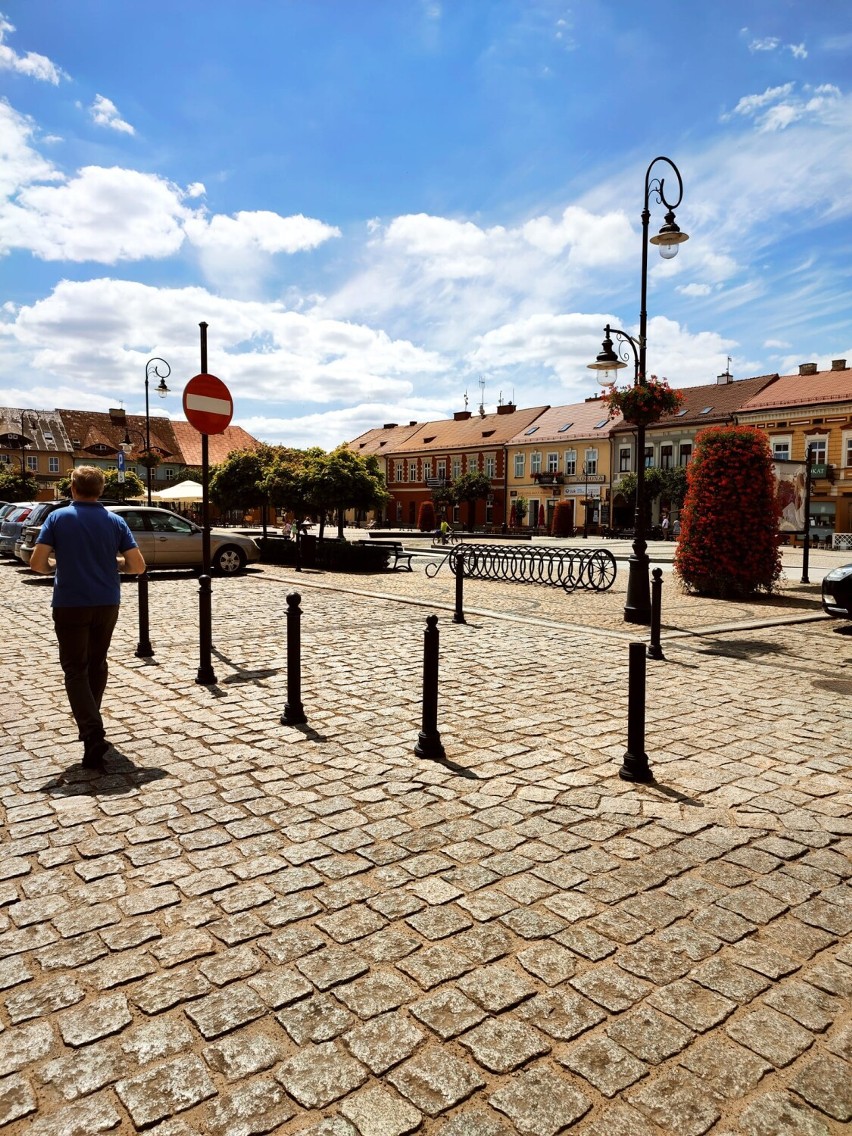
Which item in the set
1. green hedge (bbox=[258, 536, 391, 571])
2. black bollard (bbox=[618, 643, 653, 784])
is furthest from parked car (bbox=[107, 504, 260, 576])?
black bollard (bbox=[618, 643, 653, 784])

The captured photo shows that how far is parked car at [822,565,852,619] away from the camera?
1050cm

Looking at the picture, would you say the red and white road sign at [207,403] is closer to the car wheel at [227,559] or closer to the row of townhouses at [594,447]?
the car wheel at [227,559]

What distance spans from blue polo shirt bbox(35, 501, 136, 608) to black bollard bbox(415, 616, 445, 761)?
214cm

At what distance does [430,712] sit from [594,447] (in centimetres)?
5079

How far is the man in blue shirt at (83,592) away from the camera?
15.0ft

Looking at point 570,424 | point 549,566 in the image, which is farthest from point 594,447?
point 549,566

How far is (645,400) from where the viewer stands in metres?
11.1

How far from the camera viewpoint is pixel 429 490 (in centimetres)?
6469

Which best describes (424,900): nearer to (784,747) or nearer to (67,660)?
(67,660)

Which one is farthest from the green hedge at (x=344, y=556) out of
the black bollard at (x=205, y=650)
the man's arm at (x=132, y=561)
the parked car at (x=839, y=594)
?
the man's arm at (x=132, y=561)

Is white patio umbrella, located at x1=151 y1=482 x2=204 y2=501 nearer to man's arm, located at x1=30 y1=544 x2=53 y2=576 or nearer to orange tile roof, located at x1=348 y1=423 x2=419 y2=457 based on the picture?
man's arm, located at x1=30 y1=544 x2=53 y2=576

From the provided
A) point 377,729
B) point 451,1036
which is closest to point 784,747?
point 377,729

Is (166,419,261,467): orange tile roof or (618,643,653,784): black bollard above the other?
(166,419,261,467): orange tile roof

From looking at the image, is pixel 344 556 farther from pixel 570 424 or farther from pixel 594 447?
pixel 570 424
